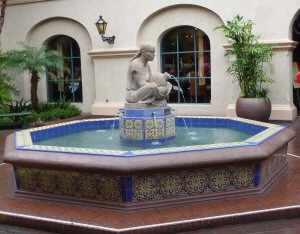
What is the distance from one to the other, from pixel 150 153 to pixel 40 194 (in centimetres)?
150

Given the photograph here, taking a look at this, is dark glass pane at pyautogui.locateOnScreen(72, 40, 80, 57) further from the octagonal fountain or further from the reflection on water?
the octagonal fountain

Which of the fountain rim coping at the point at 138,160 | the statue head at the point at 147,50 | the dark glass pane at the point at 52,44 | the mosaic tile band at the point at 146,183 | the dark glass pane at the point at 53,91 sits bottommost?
the mosaic tile band at the point at 146,183

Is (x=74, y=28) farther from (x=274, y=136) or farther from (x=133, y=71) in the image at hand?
(x=274, y=136)

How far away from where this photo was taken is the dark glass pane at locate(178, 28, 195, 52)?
1295 cm

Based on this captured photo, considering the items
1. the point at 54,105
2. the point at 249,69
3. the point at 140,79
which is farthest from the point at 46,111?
the point at 140,79

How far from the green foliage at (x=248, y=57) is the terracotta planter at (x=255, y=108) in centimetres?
22

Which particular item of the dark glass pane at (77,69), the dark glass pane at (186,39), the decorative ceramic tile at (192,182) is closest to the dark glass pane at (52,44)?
the dark glass pane at (77,69)

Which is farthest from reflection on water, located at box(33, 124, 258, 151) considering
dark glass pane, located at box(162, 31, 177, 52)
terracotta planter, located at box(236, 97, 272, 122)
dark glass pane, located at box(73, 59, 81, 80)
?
dark glass pane, located at box(73, 59, 81, 80)

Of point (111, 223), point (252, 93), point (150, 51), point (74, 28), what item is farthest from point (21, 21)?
point (111, 223)

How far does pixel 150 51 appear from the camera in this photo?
265 inches

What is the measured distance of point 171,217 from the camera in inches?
174

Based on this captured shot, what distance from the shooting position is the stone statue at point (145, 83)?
264 inches

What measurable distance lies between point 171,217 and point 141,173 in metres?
0.57

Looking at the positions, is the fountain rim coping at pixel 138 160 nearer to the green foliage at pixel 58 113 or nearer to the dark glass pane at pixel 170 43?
the green foliage at pixel 58 113
